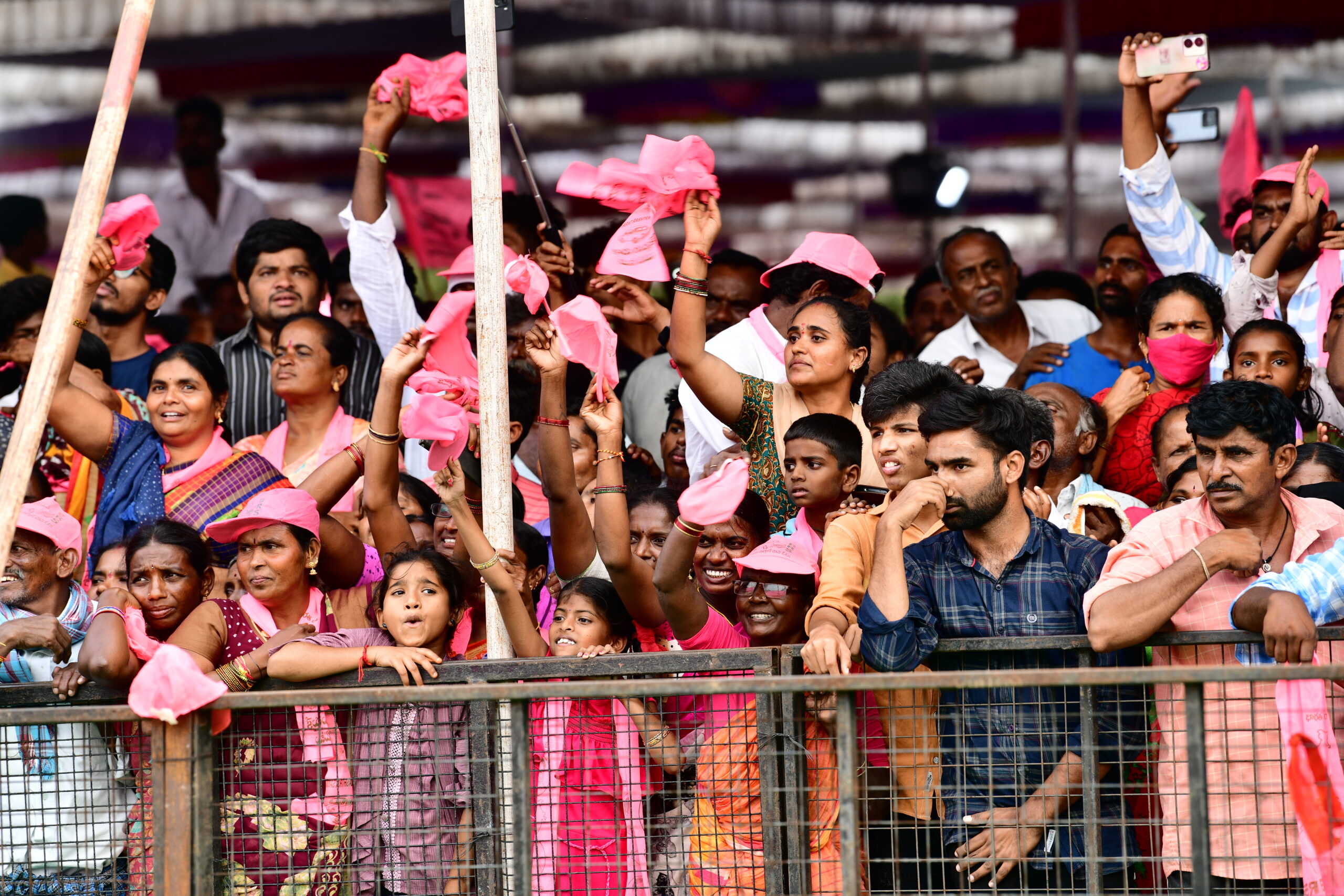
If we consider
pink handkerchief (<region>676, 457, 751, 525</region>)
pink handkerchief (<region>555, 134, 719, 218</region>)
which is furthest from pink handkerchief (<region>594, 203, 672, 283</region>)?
pink handkerchief (<region>676, 457, 751, 525</region>)

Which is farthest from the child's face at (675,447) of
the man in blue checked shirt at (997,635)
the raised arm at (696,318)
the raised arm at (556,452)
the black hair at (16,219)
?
the black hair at (16,219)

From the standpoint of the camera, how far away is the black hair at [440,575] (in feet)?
15.8

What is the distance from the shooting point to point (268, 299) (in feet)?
22.0

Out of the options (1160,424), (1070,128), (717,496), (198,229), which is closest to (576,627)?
(717,496)

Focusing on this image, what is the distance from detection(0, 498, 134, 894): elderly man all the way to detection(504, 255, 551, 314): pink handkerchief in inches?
61.6

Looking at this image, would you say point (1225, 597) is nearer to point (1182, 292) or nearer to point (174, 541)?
point (1182, 292)

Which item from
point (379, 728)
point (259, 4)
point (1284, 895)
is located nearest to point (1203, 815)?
point (1284, 895)

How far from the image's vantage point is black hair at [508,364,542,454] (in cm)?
616

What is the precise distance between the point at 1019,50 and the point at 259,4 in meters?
4.44

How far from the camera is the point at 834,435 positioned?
506 centimetres

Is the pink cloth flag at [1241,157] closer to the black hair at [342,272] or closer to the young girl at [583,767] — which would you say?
the black hair at [342,272]

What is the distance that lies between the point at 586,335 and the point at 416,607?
948 millimetres

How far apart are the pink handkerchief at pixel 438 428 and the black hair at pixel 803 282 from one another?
6.08 feet

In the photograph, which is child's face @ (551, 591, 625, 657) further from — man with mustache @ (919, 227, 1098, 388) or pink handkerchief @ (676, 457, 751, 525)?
man with mustache @ (919, 227, 1098, 388)
